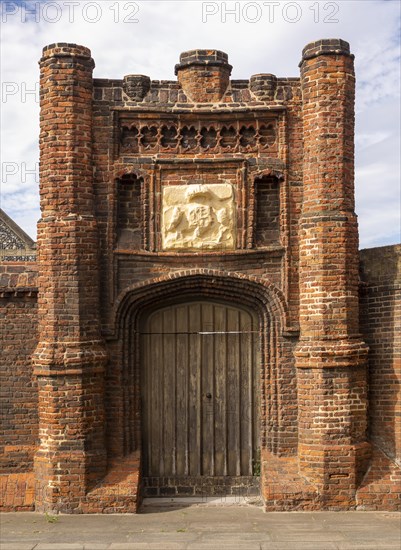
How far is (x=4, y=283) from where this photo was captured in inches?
361

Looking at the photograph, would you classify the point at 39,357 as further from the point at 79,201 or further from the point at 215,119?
the point at 215,119

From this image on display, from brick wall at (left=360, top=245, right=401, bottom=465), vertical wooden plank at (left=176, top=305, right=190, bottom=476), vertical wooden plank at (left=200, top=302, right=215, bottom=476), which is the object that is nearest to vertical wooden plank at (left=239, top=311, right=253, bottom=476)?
vertical wooden plank at (left=200, top=302, right=215, bottom=476)

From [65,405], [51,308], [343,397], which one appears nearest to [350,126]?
[343,397]

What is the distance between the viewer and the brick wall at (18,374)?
906cm

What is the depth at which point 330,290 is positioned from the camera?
874 cm

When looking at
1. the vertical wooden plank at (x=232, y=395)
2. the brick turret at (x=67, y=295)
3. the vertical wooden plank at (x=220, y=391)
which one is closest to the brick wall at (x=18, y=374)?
the brick turret at (x=67, y=295)

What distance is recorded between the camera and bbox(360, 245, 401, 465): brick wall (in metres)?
9.01

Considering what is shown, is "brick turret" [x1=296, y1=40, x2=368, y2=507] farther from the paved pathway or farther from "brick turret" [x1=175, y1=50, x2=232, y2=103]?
"brick turret" [x1=175, y1=50, x2=232, y2=103]

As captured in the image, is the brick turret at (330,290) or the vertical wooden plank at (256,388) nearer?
the brick turret at (330,290)

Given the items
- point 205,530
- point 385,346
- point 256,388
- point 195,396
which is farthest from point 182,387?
point 385,346

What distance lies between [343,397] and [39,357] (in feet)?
13.9

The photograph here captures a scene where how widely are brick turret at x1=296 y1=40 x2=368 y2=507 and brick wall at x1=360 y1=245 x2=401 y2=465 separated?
1.39 ft

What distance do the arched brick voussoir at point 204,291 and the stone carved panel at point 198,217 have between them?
0.41 m

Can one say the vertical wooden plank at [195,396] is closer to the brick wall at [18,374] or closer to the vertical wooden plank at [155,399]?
the vertical wooden plank at [155,399]
